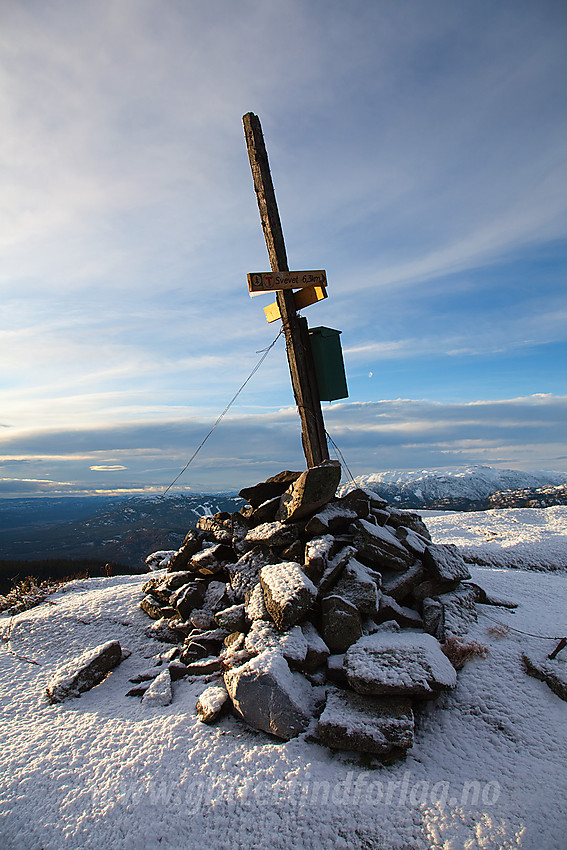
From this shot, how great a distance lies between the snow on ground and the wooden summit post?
5.25 m

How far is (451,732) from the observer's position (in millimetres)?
4793

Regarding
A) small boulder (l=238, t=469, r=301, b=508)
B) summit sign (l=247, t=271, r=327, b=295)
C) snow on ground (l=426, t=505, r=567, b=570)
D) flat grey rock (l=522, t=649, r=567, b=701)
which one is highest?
summit sign (l=247, t=271, r=327, b=295)

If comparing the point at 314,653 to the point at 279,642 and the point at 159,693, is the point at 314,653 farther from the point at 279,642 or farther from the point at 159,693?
the point at 159,693

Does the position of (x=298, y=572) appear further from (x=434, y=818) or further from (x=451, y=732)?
(x=434, y=818)

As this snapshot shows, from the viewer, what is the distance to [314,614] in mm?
6195

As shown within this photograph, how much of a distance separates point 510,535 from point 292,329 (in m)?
9.73

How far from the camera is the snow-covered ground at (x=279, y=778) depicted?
12.3 feet

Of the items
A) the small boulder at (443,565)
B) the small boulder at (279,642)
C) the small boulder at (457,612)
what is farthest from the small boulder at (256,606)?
the small boulder at (443,565)

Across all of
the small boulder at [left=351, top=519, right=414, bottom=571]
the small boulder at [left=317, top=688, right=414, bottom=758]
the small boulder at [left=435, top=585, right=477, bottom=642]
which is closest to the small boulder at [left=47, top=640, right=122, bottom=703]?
the small boulder at [left=317, top=688, right=414, bottom=758]

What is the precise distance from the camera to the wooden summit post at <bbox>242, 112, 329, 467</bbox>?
28.9ft

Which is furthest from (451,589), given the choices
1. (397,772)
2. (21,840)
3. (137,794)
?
(21,840)

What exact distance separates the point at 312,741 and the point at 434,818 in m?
1.35

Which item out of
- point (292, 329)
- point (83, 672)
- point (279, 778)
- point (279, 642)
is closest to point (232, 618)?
point (279, 642)

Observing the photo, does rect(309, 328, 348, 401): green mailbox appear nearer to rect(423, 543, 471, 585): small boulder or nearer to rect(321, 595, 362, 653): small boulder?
rect(423, 543, 471, 585): small boulder
